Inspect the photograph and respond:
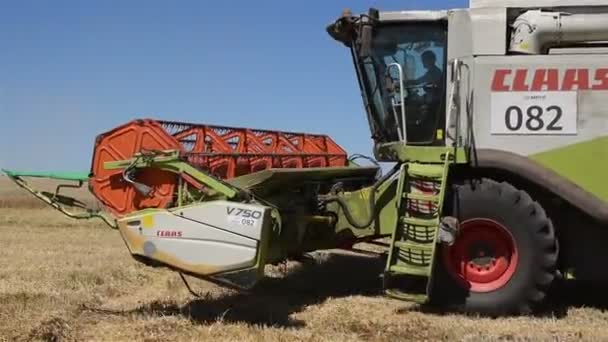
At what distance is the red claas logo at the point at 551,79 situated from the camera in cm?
522

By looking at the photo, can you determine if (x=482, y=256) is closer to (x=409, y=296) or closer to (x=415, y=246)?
(x=415, y=246)

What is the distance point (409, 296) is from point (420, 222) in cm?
53

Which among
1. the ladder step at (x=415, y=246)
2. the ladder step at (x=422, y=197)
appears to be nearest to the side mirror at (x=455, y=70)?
the ladder step at (x=422, y=197)

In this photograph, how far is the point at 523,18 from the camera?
216 inches

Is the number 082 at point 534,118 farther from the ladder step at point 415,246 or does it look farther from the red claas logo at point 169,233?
the red claas logo at point 169,233

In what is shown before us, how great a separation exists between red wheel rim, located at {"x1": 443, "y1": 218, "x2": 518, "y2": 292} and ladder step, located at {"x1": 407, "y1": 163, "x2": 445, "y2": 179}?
0.40 meters

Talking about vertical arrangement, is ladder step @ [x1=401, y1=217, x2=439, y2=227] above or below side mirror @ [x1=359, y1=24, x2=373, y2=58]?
below

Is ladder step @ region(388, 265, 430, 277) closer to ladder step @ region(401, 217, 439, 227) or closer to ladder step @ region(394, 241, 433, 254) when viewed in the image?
ladder step @ region(394, 241, 433, 254)

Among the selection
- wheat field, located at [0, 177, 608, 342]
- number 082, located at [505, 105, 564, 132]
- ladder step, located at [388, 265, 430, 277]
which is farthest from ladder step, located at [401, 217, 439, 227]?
number 082, located at [505, 105, 564, 132]

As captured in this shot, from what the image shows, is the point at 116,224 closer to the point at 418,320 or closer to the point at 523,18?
the point at 418,320

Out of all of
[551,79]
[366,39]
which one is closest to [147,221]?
[366,39]

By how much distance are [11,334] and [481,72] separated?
3.60 meters

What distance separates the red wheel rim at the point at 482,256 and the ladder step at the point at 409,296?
35 centimetres

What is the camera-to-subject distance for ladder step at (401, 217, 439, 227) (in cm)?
527
